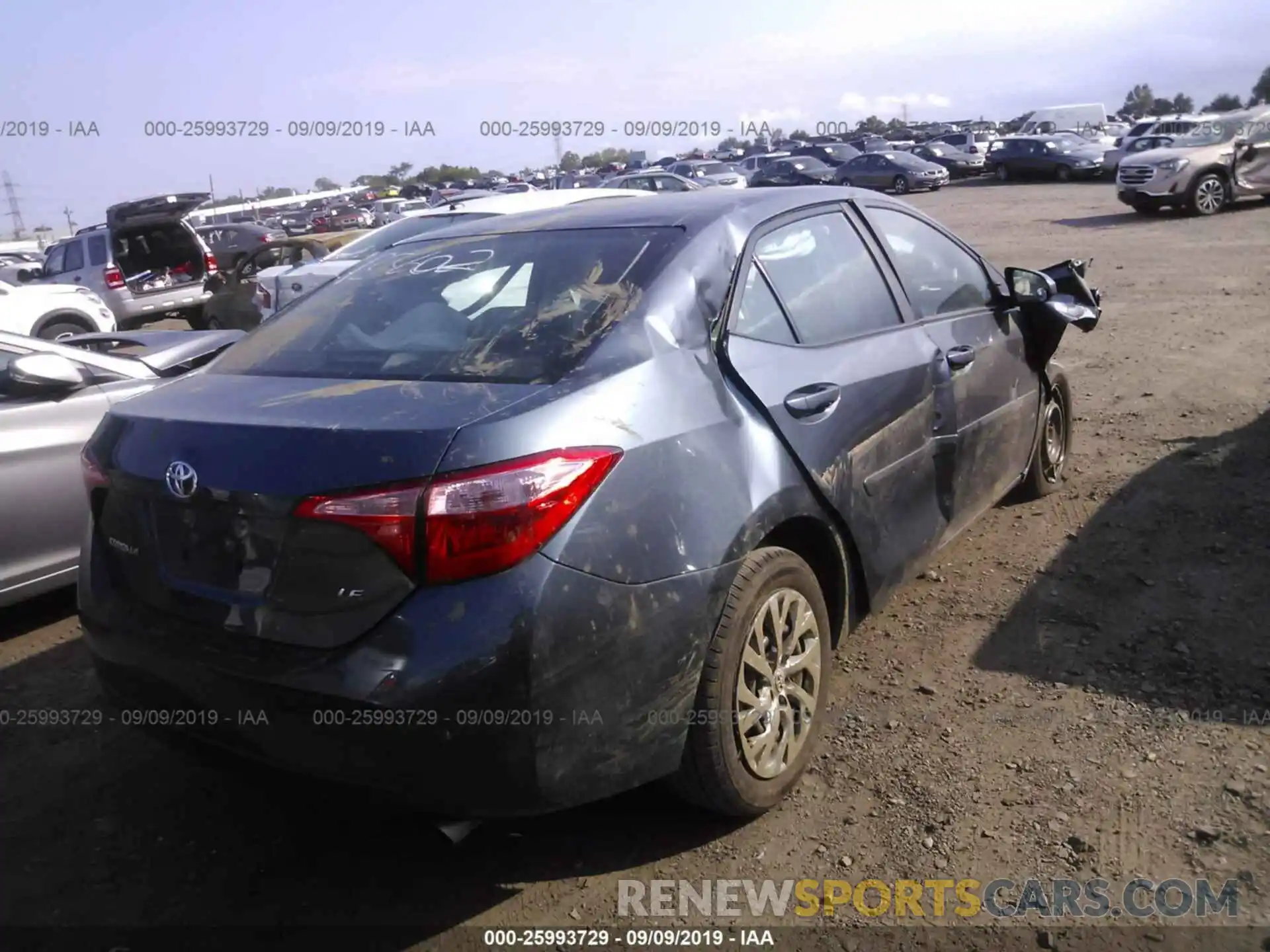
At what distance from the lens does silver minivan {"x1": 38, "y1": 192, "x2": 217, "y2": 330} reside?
1388cm

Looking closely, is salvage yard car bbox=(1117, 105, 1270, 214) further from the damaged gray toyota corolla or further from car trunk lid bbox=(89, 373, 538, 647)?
car trunk lid bbox=(89, 373, 538, 647)

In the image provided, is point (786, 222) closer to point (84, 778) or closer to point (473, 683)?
point (473, 683)

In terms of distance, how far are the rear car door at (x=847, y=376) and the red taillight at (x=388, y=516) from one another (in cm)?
107

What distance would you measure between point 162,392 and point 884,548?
7.41 feet

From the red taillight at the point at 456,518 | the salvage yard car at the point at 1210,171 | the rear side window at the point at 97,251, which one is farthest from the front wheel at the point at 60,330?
the salvage yard car at the point at 1210,171

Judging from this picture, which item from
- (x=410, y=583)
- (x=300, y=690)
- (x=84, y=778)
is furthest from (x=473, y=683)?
(x=84, y=778)

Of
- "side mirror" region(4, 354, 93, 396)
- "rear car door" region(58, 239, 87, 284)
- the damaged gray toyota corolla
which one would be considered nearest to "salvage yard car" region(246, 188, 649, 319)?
"side mirror" region(4, 354, 93, 396)

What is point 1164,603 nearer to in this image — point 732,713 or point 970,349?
point 970,349

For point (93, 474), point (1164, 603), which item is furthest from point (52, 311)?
point (1164, 603)

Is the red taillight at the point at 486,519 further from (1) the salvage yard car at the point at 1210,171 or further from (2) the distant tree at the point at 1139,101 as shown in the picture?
(2) the distant tree at the point at 1139,101

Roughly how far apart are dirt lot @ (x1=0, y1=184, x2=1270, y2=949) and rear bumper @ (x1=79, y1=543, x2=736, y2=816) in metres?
0.13

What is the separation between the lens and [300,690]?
232 cm

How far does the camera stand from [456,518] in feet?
7.30

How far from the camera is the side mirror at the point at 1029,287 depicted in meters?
4.57
